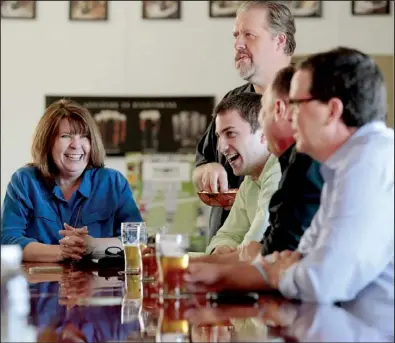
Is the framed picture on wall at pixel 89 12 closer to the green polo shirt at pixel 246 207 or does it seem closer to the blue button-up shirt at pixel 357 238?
the green polo shirt at pixel 246 207

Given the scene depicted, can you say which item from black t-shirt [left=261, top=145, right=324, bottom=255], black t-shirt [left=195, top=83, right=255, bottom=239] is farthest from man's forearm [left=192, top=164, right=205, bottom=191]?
black t-shirt [left=261, top=145, right=324, bottom=255]

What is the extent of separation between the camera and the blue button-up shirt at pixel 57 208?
342 centimetres

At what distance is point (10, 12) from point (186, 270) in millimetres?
4736

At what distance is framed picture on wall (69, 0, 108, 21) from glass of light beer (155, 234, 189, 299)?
4.58 m

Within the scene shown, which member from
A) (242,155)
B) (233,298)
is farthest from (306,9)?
(233,298)

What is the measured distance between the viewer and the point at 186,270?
199 centimetres

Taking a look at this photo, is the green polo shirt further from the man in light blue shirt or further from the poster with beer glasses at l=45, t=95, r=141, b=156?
the poster with beer glasses at l=45, t=95, r=141, b=156

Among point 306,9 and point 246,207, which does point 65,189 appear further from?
point 306,9

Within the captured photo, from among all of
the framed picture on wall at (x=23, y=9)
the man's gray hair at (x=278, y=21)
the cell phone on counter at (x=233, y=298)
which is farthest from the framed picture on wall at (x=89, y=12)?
the cell phone on counter at (x=233, y=298)

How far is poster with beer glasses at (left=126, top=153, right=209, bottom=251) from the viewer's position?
6320 millimetres

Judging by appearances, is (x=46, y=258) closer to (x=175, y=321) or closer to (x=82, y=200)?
(x=82, y=200)

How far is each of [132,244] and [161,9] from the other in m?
3.99

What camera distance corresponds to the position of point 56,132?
3469 mm

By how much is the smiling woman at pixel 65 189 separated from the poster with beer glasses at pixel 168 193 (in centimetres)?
278
